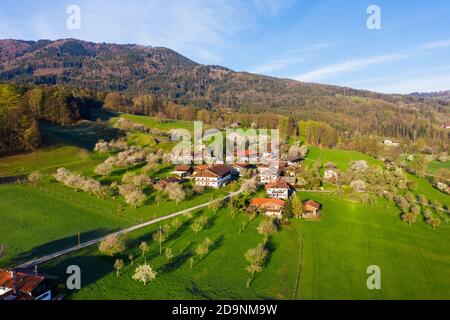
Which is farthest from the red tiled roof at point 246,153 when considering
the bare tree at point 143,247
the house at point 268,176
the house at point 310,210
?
the bare tree at point 143,247

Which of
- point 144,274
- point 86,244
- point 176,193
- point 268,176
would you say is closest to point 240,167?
point 268,176

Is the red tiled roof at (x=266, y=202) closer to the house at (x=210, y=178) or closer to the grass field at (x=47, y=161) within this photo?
the house at (x=210, y=178)

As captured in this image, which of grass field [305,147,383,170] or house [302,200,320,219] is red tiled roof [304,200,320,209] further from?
grass field [305,147,383,170]

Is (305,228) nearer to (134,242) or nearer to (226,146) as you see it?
(134,242)

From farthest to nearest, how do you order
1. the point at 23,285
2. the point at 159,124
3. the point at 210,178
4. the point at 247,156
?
1. the point at 159,124
2. the point at 247,156
3. the point at 210,178
4. the point at 23,285

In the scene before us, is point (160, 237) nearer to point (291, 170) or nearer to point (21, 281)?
point (21, 281)

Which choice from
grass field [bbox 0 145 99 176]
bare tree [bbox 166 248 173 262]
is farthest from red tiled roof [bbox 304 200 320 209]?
grass field [bbox 0 145 99 176]
